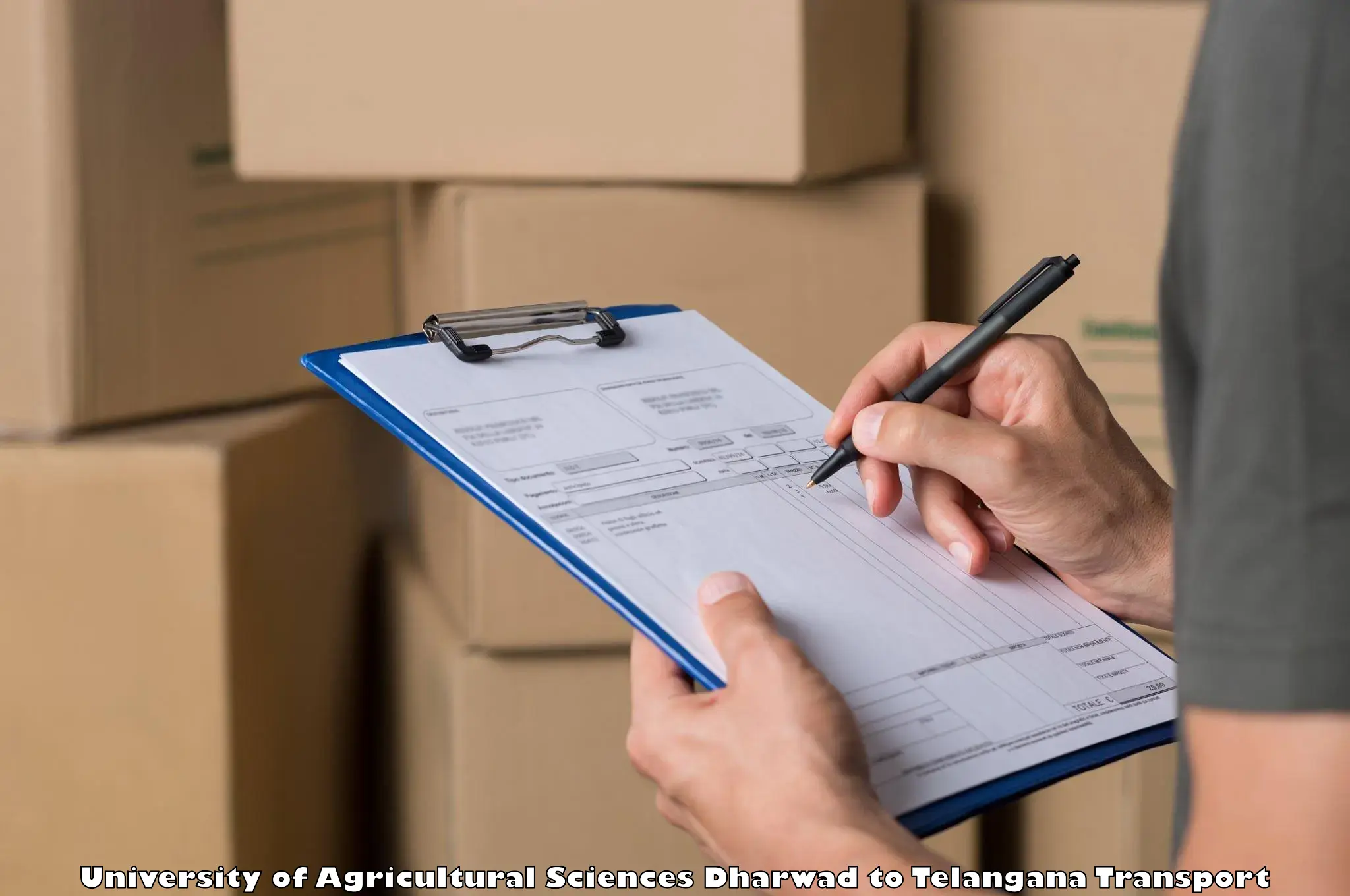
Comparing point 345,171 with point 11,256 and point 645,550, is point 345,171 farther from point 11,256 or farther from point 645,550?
point 645,550

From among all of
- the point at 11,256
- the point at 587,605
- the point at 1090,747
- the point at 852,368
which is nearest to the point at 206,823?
the point at 587,605

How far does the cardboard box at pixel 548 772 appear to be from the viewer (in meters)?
1.01

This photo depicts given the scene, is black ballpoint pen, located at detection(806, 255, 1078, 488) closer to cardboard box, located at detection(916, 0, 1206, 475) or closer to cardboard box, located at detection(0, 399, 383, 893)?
cardboard box, located at detection(916, 0, 1206, 475)

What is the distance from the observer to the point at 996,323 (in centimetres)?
61

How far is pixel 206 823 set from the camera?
963 mm

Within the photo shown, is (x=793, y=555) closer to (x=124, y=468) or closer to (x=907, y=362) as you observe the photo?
(x=907, y=362)

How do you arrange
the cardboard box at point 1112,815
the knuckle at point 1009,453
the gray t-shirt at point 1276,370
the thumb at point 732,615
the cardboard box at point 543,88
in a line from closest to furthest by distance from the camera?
the gray t-shirt at point 1276,370 → the thumb at point 732,615 → the knuckle at point 1009,453 → the cardboard box at point 543,88 → the cardboard box at point 1112,815

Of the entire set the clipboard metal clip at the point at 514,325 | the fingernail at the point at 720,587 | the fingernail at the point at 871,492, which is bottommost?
the fingernail at the point at 720,587

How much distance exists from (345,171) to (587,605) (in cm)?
34

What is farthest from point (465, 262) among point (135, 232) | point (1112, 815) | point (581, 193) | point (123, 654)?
point (1112, 815)

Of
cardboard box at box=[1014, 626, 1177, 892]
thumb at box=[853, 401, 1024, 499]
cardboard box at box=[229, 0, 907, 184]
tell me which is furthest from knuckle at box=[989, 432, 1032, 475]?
cardboard box at box=[1014, 626, 1177, 892]

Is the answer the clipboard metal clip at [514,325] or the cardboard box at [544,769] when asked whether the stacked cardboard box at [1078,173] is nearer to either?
the cardboard box at [544,769]

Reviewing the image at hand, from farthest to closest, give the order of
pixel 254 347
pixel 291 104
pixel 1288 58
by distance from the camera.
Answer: pixel 254 347 → pixel 291 104 → pixel 1288 58

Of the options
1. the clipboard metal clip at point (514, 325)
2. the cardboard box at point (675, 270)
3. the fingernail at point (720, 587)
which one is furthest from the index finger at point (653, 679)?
the cardboard box at point (675, 270)
